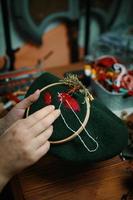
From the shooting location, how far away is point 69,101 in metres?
0.57

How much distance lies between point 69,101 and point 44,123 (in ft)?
0.32

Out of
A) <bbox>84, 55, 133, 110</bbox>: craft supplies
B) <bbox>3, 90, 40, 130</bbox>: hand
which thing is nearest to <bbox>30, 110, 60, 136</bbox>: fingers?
<bbox>3, 90, 40, 130</bbox>: hand

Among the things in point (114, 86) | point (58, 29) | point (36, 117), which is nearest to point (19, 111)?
point (36, 117)

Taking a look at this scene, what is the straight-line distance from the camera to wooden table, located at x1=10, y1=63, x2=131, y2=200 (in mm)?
534

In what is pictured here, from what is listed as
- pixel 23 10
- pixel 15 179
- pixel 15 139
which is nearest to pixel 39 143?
pixel 15 139

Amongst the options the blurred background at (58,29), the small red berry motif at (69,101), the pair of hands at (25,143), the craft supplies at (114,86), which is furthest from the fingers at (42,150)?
the blurred background at (58,29)

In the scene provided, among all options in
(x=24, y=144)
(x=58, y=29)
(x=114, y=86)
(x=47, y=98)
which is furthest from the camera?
(x=58, y=29)

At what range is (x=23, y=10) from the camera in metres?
1.09

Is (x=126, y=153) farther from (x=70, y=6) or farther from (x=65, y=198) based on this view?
(x=70, y=6)

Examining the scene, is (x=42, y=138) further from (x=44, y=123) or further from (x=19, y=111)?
(x=19, y=111)

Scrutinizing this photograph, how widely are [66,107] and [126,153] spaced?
0.20 metres

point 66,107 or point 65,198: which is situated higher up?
point 66,107

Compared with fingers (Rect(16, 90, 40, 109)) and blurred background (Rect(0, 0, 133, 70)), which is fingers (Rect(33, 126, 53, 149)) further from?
blurred background (Rect(0, 0, 133, 70))

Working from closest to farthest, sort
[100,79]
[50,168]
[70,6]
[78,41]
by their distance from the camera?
[50,168], [100,79], [70,6], [78,41]
